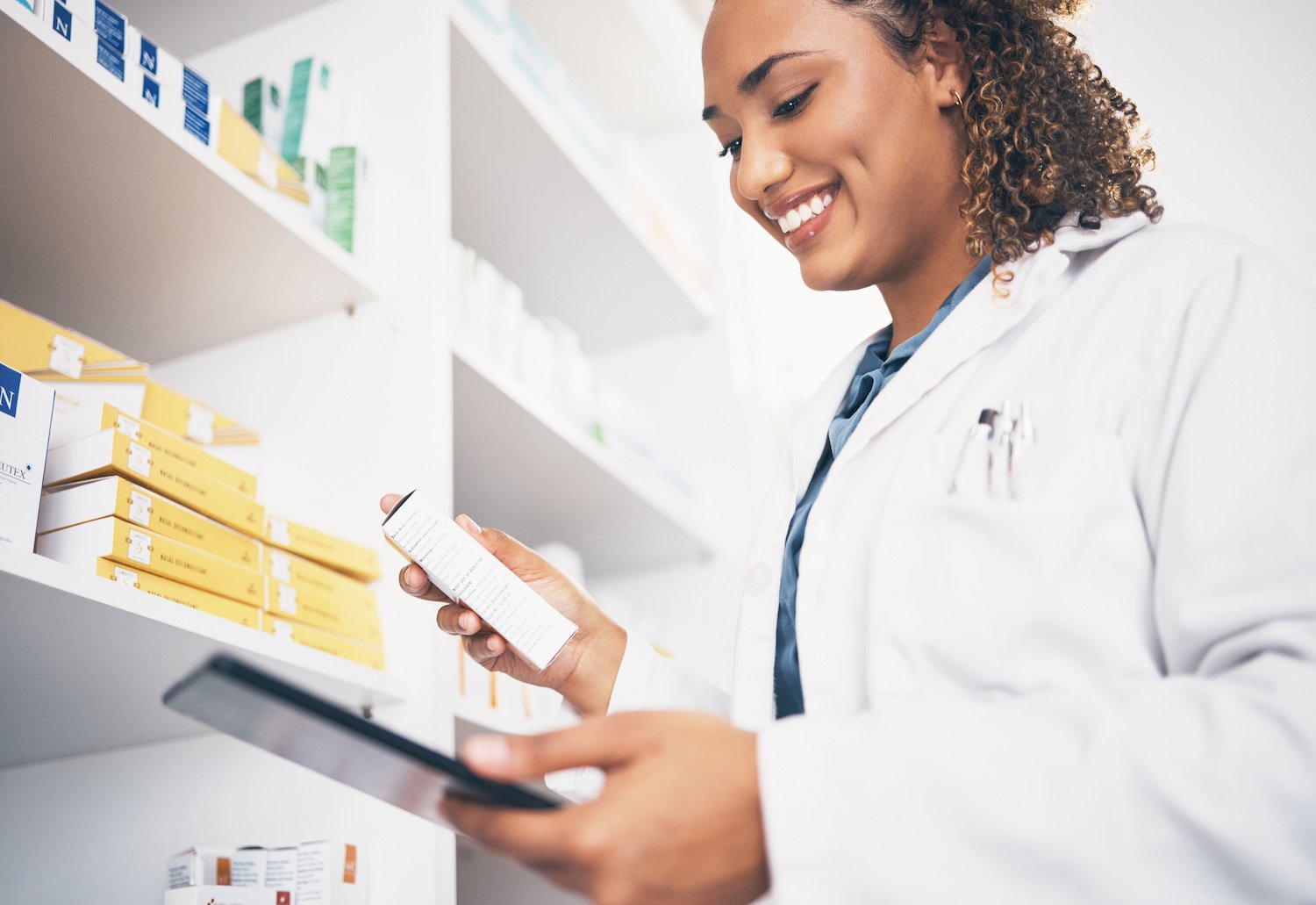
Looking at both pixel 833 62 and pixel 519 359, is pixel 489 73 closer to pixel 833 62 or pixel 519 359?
pixel 519 359

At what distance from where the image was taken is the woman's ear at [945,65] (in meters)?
1.03

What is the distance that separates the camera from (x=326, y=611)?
1071 millimetres

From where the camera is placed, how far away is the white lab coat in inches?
19.8

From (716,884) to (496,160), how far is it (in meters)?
1.52

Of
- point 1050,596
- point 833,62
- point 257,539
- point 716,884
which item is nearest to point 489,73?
point 833,62

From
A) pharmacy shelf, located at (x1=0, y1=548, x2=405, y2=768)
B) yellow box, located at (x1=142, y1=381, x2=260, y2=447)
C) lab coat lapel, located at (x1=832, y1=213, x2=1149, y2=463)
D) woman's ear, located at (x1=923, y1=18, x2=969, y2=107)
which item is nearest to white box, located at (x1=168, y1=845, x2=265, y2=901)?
pharmacy shelf, located at (x1=0, y1=548, x2=405, y2=768)

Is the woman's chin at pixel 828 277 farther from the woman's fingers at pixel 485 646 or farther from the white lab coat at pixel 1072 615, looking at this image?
the woman's fingers at pixel 485 646

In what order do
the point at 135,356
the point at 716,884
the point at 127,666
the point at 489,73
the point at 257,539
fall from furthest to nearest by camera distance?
the point at 489,73, the point at 135,356, the point at 257,539, the point at 127,666, the point at 716,884

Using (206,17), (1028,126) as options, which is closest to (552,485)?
(206,17)

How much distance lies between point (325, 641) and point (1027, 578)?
27.3 inches

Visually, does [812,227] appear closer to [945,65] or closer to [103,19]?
[945,65]

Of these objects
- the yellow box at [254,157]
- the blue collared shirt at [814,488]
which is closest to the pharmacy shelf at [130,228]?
the yellow box at [254,157]

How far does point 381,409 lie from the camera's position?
1.22 m

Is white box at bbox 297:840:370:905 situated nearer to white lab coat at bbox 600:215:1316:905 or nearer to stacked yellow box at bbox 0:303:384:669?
stacked yellow box at bbox 0:303:384:669
